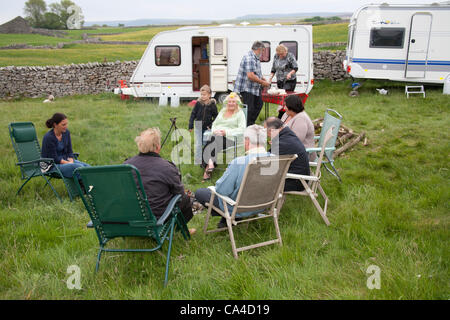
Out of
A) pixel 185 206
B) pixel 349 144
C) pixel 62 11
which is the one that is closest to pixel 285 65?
pixel 349 144

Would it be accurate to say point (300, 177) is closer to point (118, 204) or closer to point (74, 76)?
point (118, 204)

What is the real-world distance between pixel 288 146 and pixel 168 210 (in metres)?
1.52

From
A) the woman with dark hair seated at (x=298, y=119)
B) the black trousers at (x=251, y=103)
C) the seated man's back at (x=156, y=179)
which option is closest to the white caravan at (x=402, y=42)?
the black trousers at (x=251, y=103)

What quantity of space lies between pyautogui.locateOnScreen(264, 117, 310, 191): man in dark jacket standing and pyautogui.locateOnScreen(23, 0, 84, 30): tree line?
2144 inches

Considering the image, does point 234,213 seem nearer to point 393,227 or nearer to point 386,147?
point 393,227

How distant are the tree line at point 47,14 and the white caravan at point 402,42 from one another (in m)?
49.2

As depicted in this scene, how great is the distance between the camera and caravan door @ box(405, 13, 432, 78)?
35.6 ft

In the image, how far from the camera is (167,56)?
37.2 feet

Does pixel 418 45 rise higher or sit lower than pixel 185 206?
higher

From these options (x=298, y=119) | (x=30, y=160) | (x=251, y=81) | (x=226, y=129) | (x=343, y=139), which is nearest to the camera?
(x=298, y=119)

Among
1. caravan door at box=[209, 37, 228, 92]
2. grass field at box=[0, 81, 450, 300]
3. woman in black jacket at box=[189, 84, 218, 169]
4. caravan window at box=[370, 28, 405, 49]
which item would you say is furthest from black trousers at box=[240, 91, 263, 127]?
caravan window at box=[370, 28, 405, 49]

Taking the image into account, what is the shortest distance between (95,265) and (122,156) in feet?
11.2

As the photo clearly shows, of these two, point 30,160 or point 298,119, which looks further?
point 30,160
